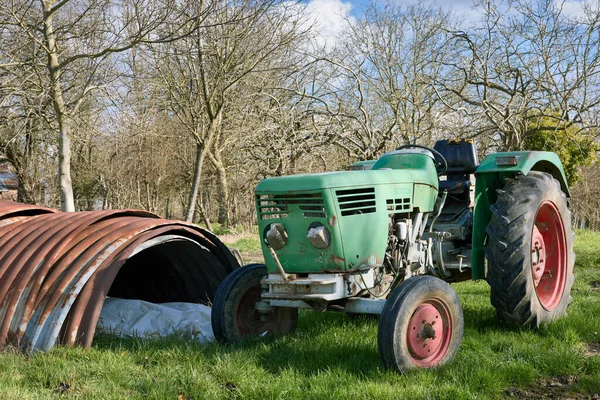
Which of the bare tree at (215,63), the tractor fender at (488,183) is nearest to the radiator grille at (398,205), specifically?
the tractor fender at (488,183)

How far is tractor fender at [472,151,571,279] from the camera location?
17.8ft

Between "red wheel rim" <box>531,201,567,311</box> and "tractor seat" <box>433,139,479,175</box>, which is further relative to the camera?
"tractor seat" <box>433,139,479,175</box>

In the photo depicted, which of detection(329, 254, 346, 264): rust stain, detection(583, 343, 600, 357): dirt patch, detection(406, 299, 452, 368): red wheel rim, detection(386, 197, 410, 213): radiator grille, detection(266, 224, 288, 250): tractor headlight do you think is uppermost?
detection(386, 197, 410, 213): radiator grille

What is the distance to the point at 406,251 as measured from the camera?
5.03 metres

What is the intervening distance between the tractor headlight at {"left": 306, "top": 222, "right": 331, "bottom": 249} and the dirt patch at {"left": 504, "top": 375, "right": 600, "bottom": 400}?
5.01ft

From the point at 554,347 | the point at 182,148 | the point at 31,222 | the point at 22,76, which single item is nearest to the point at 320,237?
the point at 554,347

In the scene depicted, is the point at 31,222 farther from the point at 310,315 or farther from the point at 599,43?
the point at 599,43

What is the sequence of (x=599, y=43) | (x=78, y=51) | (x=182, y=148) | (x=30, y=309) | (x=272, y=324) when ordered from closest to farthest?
(x=30, y=309) → (x=272, y=324) → (x=599, y=43) → (x=78, y=51) → (x=182, y=148)

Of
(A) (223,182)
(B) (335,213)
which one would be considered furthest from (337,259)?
(A) (223,182)

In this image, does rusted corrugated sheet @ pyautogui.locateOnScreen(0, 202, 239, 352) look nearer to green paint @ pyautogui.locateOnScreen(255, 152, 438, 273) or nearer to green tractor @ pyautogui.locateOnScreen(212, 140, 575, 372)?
→ green tractor @ pyautogui.locateOnScreen(212, 140, 575, 372)

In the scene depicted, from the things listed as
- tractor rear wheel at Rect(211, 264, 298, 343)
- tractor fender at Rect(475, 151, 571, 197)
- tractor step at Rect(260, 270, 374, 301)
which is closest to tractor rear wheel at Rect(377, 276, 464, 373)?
tractor step at Rect(260, 270, 374, 301)

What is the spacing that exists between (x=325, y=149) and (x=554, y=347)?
12733 mm

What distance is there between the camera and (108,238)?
5.61 meters

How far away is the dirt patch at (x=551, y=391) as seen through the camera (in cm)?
385
